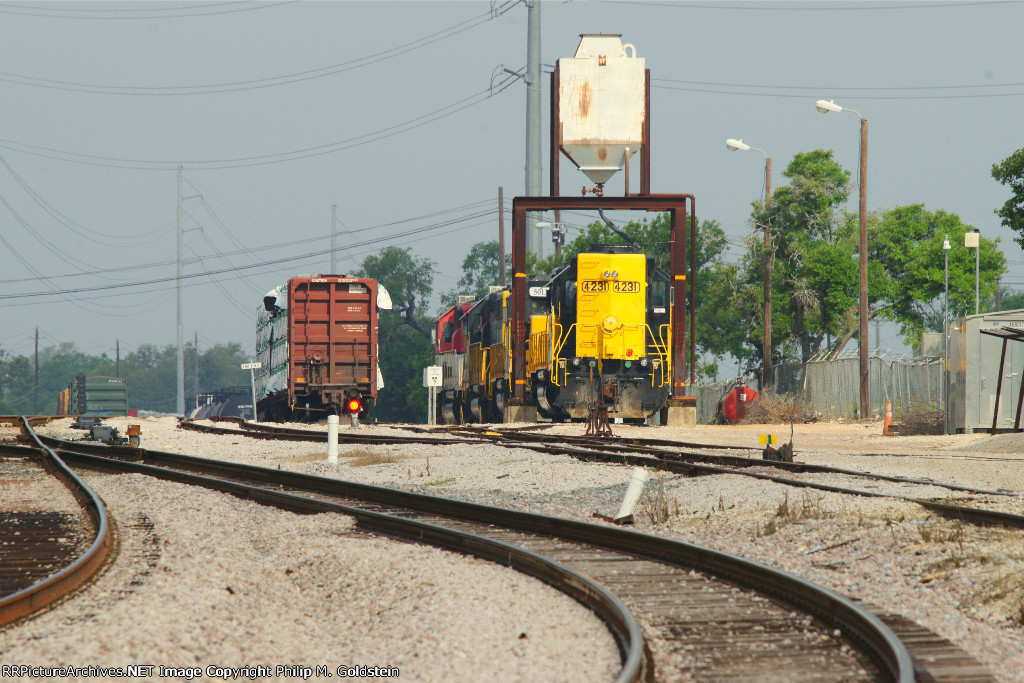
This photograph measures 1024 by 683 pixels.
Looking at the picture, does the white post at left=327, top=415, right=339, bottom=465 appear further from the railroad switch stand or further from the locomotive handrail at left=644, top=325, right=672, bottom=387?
the locomotive handrail at left=644, top=325, right=672, bottom=387

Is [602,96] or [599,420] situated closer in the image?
[599,420]

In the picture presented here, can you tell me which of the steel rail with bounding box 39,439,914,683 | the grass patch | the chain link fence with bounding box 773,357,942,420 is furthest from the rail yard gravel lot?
the chain link fence with bounding box 773,357,942,420

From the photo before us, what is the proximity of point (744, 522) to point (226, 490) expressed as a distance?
635cm

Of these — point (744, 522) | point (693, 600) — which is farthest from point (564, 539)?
point (693, 600)

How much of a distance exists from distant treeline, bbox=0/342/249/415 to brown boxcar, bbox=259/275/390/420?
108m

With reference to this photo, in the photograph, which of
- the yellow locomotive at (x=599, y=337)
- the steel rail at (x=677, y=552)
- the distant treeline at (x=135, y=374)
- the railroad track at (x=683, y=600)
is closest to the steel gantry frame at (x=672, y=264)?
the yellow locomotive at (x=599, y=337)

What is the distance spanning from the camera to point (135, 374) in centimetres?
16662

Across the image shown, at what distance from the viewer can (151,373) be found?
552ft

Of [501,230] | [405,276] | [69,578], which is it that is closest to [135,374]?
[405,276]

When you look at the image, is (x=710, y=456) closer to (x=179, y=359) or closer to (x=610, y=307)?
(x=610, y=307)

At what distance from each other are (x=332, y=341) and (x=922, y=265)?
25490 mm

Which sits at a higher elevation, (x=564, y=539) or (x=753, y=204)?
(x=753, y=204)

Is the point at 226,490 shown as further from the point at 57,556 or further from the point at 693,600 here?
the point at 693,600

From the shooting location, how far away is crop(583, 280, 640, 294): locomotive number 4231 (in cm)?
2369
